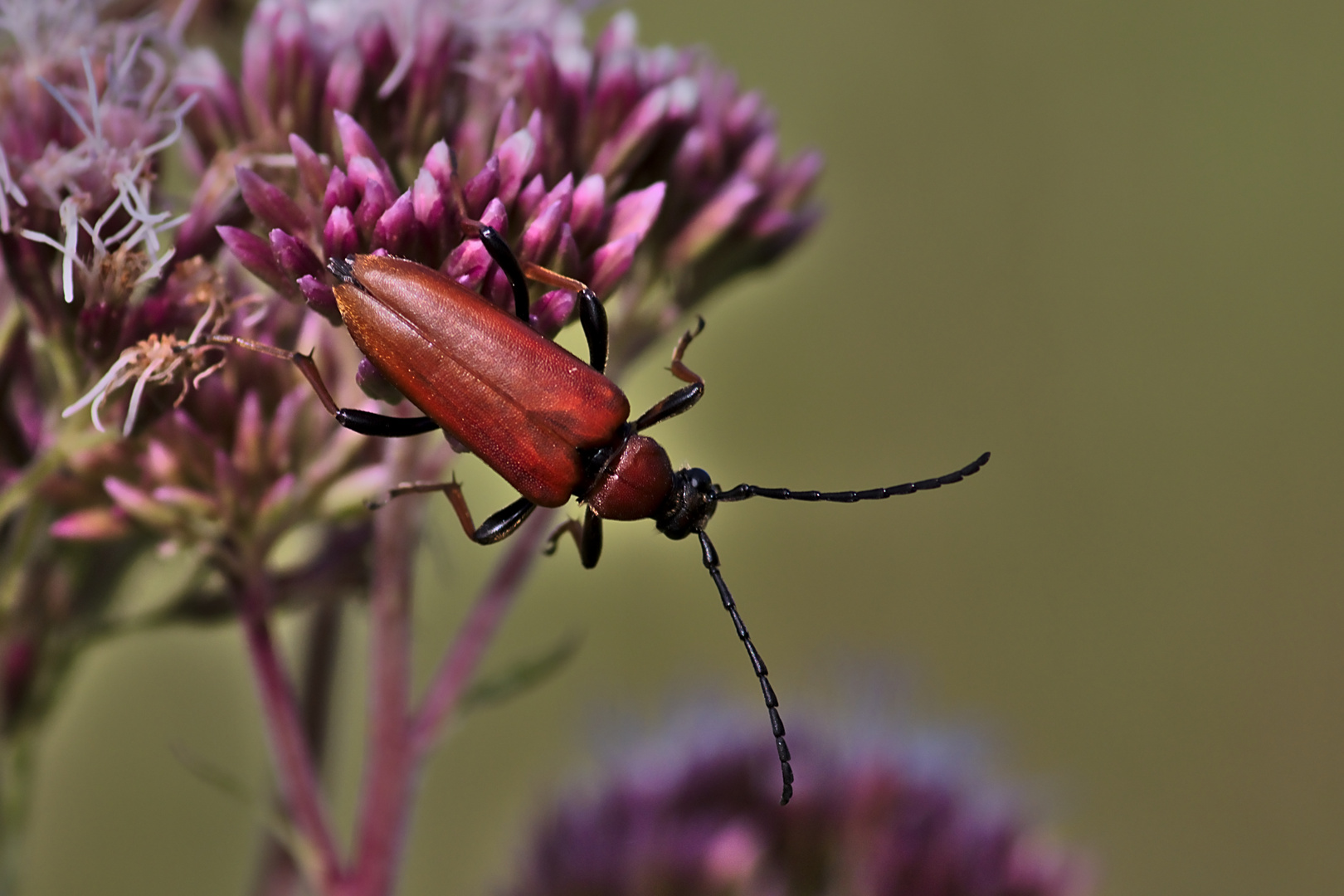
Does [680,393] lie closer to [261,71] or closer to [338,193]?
[338,193]

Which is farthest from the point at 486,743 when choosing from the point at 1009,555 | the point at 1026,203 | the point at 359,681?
the point at 1026,203

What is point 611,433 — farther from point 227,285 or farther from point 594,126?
point 227,285

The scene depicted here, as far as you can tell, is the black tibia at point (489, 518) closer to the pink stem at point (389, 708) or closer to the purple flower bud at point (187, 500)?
the pink stem at point (389, 708)

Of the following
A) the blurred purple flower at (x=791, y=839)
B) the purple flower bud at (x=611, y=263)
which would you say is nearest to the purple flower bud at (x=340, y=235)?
the purple flower bud at (x=611, y=263)

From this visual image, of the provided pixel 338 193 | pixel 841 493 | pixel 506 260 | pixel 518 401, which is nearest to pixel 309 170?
pixel 338 193

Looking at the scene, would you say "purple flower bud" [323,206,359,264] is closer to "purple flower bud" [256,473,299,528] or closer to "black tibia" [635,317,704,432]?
"purple flower bud" [256,473,299,528]

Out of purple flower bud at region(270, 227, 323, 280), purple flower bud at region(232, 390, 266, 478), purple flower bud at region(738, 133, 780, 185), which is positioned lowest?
purple flower bud at region(232, 390, 266, 478)

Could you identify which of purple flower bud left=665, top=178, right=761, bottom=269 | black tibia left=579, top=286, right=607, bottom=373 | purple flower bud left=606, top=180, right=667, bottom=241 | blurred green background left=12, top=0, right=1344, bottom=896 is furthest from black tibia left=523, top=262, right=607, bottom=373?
blurred green background left=12, top=0, right=1344, bottom=896
